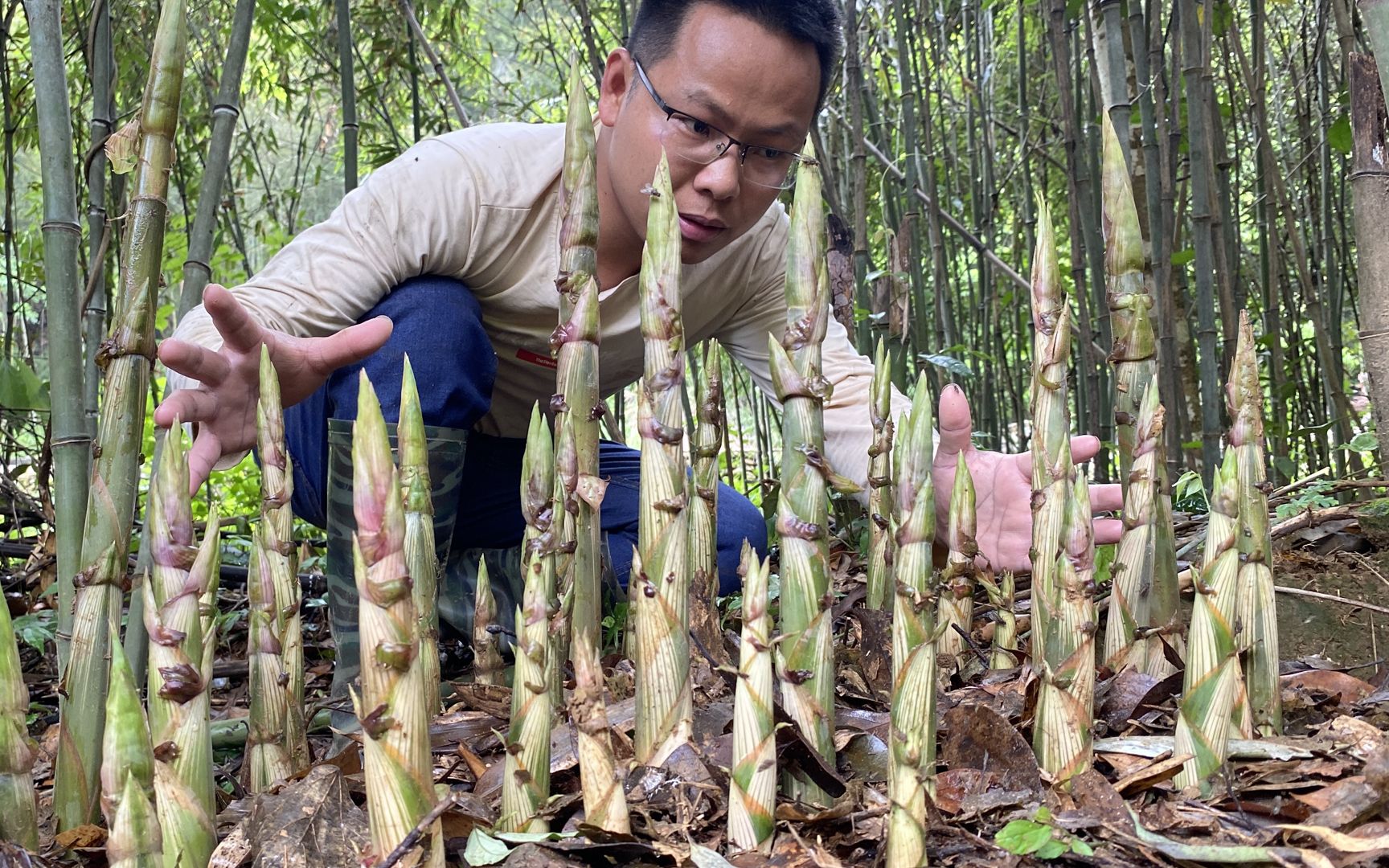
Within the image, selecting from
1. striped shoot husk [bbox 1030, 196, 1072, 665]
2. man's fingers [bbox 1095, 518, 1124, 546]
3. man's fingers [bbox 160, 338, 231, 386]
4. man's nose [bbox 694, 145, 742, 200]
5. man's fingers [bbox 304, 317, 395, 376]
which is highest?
man's nose [bbox 694, 145, 742, 200]

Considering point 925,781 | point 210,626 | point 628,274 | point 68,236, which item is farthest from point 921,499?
point 628,274

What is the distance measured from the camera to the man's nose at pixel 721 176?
5.61ft

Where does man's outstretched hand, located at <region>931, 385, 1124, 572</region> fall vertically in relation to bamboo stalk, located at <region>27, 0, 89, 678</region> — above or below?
below

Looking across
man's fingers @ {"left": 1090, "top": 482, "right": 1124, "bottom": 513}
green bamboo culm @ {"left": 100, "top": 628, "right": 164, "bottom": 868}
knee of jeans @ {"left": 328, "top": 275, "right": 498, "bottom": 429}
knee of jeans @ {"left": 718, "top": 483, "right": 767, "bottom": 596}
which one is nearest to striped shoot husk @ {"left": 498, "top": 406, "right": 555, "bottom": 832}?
green bamboo culm @ {"left": 100, "top": 628, "right": 164, "bottom": 868}

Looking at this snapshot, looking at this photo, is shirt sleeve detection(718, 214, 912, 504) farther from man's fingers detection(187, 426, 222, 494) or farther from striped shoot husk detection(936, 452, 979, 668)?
man's fingers detection(187, 426, 222, 494)

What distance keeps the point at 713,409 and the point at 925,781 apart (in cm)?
81

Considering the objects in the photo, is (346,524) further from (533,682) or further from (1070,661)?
(1070,661)

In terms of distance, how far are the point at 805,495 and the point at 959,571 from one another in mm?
412

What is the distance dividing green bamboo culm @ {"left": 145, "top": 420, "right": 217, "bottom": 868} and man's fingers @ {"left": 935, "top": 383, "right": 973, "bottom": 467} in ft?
3.31

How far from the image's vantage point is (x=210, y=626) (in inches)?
40.6

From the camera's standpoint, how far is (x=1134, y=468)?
3.88 feet

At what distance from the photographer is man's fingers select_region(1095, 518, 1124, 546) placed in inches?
61.5

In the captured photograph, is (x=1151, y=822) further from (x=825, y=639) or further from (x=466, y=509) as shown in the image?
(x=466, y=509)

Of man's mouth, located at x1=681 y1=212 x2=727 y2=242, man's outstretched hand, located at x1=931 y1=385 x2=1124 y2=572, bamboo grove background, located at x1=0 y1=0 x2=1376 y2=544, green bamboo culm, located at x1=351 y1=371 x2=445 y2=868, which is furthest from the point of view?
bamboo grove background, located at x1=0 y1=0 x2=1376 y2=544
